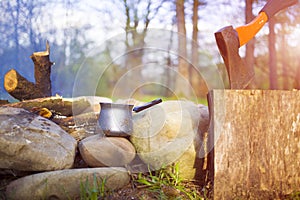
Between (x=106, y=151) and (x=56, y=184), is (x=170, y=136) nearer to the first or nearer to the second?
(x=106, y=151)

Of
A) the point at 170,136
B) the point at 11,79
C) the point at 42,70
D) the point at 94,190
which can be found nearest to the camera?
the point at 94,190

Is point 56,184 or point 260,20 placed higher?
point 260,20

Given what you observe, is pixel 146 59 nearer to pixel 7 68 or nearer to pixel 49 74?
pixel 49 74

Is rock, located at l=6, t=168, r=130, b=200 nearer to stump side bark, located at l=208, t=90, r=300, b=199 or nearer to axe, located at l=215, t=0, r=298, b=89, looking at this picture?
stump side bark, located at l=208, t=90, r=300, b=199

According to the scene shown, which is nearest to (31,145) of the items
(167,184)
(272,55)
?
(167,184)

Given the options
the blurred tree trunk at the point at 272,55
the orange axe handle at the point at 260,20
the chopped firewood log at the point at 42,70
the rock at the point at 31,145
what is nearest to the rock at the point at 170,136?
the rock at the point at 31,145

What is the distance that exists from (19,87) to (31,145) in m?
1.33

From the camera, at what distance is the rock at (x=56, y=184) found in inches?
74.3

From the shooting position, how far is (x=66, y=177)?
1.93m

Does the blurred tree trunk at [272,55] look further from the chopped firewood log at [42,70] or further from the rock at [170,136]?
the chopped firewood log at [42,70]

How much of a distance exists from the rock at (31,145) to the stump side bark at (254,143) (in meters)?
1.04

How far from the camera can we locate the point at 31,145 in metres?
1.98

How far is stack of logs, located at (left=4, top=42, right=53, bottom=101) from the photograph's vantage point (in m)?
3.07

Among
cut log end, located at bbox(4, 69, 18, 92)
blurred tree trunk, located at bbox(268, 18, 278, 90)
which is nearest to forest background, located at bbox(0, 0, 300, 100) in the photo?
cut log end, located at bbox(4, 69, 18, 92)
